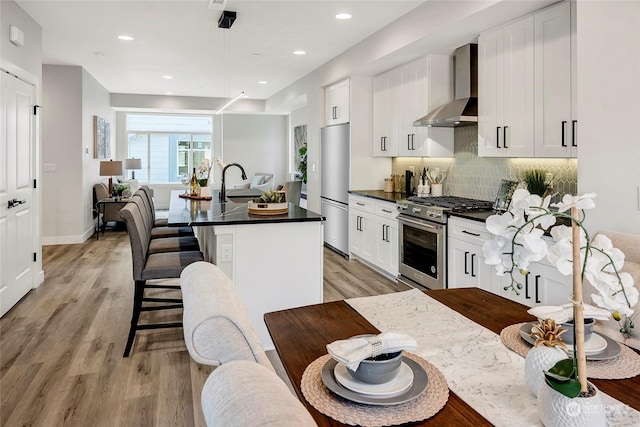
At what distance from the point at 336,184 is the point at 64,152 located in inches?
166

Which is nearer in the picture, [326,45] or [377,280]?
[377,280]

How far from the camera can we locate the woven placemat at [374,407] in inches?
36.6

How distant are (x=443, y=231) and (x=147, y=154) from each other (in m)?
9.28

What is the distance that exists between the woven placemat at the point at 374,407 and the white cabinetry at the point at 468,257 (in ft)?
8.40

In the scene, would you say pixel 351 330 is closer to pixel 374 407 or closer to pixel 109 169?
pixel 374 407

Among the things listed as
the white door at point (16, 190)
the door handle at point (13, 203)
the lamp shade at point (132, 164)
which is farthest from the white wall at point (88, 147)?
the door handle at point (13, 203)

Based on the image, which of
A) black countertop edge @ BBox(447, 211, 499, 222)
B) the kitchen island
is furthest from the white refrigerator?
the kitchen island

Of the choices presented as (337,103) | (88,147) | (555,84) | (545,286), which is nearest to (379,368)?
(545,286)

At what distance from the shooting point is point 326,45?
18.3 feet

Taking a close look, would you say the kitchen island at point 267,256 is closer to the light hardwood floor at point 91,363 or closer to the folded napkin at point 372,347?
the light hardwood floor at point 91,363

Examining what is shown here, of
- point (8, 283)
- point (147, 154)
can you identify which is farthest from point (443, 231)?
point (147, 154)

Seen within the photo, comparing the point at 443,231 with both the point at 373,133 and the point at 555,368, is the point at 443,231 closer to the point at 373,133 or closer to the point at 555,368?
the point at 373,133

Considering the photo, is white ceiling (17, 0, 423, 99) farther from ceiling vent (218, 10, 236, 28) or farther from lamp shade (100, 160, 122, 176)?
lamp shade (100, 160, 122, 176)

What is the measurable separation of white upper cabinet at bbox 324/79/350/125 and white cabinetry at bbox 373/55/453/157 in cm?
38
